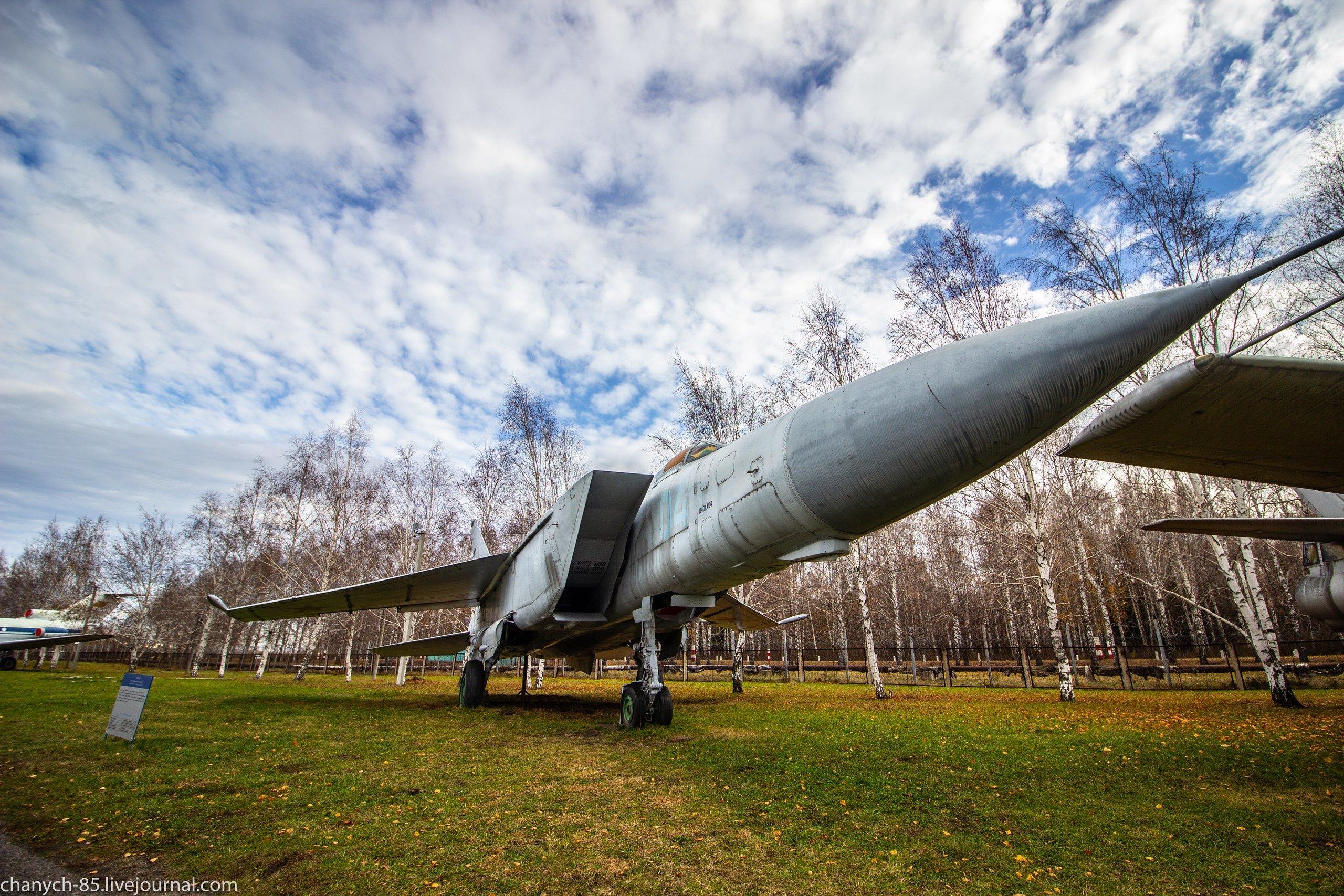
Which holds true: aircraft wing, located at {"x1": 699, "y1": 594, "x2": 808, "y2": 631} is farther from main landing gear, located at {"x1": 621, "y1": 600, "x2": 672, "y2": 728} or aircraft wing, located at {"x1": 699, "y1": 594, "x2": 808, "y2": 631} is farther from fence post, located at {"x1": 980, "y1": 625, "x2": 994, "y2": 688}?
fence post, located at {"x1": 980, "y1": 625, "x2": 994, "y2": 688}

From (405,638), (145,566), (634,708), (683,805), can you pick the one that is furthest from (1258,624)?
(145,566)

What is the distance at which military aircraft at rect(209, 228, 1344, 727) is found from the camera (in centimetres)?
285

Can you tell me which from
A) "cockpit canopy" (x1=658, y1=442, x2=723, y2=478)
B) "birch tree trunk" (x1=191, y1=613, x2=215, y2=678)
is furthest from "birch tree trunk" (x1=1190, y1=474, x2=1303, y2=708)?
"birch tree trunk" (x1=191, y1=613, x2=215, y2=678)

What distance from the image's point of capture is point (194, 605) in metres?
30.0

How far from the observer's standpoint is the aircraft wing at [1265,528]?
493cm

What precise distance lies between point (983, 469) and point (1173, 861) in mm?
2115

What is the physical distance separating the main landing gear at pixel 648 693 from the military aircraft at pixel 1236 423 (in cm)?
450

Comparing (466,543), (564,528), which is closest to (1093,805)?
(564,528)

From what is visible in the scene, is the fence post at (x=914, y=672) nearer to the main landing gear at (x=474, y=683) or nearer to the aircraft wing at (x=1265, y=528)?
the aircraft wing at (x=1265, y=528)

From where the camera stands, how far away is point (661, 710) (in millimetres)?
6566

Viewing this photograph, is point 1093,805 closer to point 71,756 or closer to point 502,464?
point 71,756

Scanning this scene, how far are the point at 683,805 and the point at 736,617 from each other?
5.90 meters

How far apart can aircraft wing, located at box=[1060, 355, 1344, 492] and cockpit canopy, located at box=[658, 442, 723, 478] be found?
3.49m

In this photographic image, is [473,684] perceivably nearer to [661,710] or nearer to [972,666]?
[661,710]
